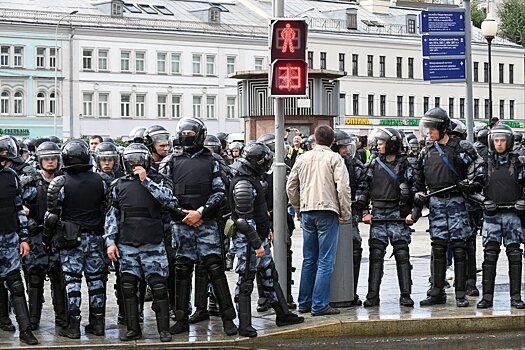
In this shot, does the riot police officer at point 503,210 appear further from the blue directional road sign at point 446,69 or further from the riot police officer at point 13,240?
the blue directional road sign at point 446,69

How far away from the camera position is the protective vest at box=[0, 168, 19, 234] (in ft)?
36.3

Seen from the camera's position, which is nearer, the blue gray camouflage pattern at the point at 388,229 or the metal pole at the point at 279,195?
the metal pole at the point at 279,195

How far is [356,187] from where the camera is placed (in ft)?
41.8

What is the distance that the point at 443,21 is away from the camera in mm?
17781

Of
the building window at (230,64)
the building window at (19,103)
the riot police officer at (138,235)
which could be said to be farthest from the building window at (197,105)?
the riot police officer at (138,235)

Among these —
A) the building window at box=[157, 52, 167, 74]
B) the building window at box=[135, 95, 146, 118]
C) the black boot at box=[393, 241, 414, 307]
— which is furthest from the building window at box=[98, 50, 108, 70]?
the black boot at box=[393, 241, 414, 307]

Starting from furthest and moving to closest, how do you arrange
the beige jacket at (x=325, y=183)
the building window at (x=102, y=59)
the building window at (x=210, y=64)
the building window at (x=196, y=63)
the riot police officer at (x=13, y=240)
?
the building window at (x=210, y=64) < the building window at (x=196, y=63) < the building window at (x=102, y=59) < the beige jacket at (x=325, y=183) < the riot police officer at (x=13, y=240)

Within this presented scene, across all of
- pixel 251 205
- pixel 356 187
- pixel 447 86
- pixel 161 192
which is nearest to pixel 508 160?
pixel 356 187

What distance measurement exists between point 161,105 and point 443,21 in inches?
2045

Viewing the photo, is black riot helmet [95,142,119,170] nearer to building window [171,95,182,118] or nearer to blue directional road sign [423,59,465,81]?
blue directional road sign [423,59,465,81]

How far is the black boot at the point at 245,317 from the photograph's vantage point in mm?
11172

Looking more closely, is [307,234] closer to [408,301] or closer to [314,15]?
[408,301]

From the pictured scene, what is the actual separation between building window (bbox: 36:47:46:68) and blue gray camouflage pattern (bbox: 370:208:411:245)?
2145 inches

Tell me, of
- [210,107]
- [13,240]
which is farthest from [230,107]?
[13,240]
